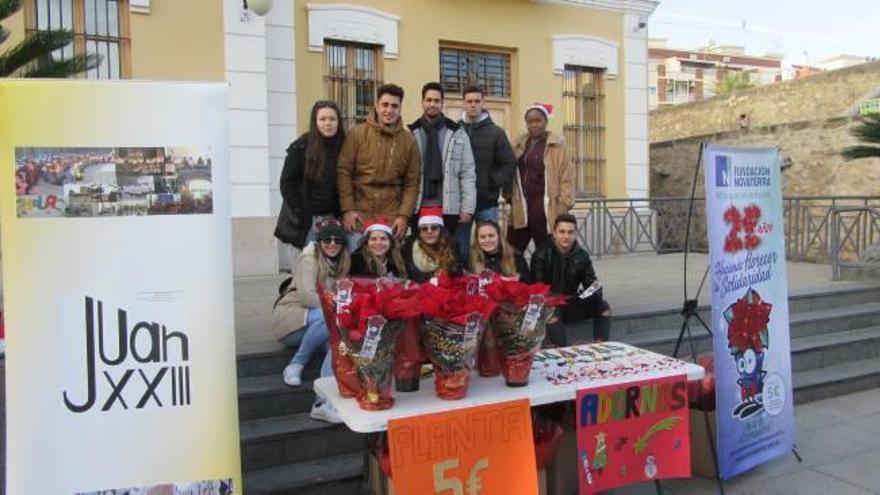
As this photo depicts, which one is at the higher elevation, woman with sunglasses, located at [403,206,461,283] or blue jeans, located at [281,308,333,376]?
woman with sunglasses, located at [403,206,461,283]

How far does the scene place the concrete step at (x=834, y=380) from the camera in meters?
5.29

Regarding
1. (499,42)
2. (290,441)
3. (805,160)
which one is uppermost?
(499,42)

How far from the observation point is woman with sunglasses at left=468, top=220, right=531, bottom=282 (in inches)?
181

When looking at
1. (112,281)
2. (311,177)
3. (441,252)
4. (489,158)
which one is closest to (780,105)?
(489,158)

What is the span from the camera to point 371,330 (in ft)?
8.54

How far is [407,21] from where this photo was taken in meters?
9.48

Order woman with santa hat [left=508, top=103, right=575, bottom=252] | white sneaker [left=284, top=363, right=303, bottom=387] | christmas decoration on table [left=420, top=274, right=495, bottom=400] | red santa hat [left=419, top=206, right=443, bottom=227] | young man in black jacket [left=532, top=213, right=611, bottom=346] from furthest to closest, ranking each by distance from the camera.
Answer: woman with santa hat [left=508, top=103, right=575, bottom=252], young man in black jacket [left=532, top=213, right=611, bottom=346], red santa hat [left=419, top=206, right=443, bottom=227], white sneaker [left=284, top=363, right=303, bottom=387], christmas decoration on table [left=420, top=274, right=495, bottom=400]

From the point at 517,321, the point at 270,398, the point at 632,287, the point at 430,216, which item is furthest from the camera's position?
the point at 632,287

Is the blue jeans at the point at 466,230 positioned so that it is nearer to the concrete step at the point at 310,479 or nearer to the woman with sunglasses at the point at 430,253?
the woman with sunglasses at the point at 430,253

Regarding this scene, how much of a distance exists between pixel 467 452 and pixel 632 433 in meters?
0.90

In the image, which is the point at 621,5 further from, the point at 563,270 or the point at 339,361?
the point at 339,361

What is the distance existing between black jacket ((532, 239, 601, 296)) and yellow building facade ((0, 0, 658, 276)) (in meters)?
3.61

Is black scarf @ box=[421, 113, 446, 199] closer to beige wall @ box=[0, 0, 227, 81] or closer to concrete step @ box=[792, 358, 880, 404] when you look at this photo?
concrete step @ box=[792, 358, 880, 404]

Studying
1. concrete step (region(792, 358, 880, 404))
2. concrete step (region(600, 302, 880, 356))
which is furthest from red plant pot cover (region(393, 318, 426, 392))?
concrete step (region(792, 358, 880, 404))
